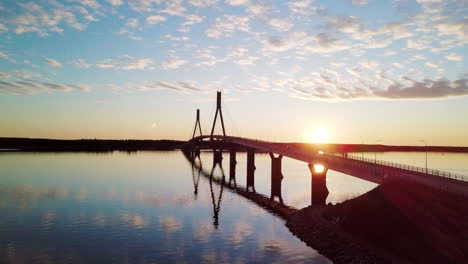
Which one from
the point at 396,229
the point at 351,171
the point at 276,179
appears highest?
the point at 351,171

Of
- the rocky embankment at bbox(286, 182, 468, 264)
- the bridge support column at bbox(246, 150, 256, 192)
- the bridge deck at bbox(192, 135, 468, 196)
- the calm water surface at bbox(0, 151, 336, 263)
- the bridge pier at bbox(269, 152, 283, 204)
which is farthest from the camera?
the bridge support column at bbox(246, 150, 256, 192)

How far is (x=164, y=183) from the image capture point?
Answer: 86.2 m

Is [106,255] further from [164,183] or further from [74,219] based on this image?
[164,183]

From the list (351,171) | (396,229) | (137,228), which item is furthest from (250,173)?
(396,229)

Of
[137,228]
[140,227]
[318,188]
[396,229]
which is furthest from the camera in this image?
[318,188]

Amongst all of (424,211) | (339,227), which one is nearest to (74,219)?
(339,227)

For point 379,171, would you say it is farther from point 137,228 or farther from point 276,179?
point 276,179

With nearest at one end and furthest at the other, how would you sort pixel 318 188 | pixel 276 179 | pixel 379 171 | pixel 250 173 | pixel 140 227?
pixel 140 227
pixel 379 171
pixel 318 188
pixel 276 179
pixel 250 173

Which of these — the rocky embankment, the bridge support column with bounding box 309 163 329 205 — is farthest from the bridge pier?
the rocky embankment

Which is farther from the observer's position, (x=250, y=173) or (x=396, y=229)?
(x=250, y=173)

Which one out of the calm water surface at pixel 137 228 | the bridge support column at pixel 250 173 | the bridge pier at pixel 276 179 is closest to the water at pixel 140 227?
the calm water surface at pixel 137 228

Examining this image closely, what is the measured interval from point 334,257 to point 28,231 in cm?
2884

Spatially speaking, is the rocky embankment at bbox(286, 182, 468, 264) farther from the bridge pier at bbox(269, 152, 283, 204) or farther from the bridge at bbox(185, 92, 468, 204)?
the bridge pier at bbox(269, 152, 283, 204)

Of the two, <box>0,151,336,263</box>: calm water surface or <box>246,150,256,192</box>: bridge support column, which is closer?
<box>0,151,336,263</box>: calm water surface
